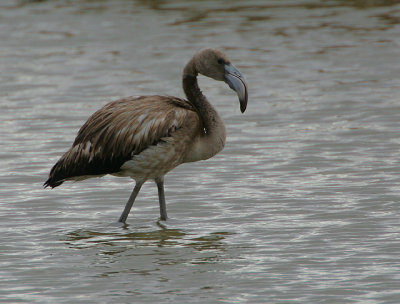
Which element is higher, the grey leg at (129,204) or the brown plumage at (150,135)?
the brown plumage at (150,135)

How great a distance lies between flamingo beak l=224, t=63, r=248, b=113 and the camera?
9.35 m

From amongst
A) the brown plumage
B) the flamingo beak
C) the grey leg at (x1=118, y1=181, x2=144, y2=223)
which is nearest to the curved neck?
the brown plumage

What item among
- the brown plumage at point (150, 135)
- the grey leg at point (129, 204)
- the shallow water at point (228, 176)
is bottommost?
the shallow water at point (228, 176)

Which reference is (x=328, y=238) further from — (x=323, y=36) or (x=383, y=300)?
(x=323, y=36)

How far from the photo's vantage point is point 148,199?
35.1 ft

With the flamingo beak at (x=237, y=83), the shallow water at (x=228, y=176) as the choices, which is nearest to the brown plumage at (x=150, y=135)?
the flamingo beak at (x=237, y=83)

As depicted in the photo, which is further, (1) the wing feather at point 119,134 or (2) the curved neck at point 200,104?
(2) the curved neck at point 200,104

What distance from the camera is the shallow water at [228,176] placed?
7961 millimetres

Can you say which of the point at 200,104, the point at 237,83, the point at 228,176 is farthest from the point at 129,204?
the point at 228,176

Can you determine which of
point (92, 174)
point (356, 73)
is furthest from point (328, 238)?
point (356, 73)

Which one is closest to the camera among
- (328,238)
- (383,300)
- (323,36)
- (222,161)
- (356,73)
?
(383,300)

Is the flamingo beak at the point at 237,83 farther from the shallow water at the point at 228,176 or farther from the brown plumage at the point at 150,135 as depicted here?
the shallow water at the point at 228,176

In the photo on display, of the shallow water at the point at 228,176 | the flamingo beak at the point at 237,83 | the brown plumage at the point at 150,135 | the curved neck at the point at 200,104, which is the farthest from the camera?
the curved neck at the point at 200,104

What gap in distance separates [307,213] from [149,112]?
1.90 m
